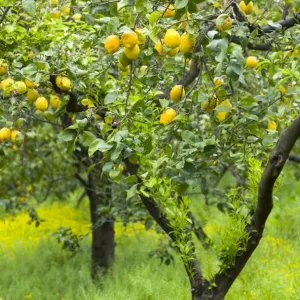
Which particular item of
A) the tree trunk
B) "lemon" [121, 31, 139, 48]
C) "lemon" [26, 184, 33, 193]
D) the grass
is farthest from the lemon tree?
"lemon" [26, 184, 33, 193]

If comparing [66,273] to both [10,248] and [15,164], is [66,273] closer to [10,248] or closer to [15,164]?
[10,248]

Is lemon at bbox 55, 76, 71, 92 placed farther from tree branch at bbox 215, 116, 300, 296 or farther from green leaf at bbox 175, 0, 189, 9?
green leaf at bbox 175, 0, 189, 9

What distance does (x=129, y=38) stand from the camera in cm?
193

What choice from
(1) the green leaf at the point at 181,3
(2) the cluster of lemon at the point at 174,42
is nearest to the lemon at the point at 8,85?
(2) the cluster of lemon at the point at 174,42

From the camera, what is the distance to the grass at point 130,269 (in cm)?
405

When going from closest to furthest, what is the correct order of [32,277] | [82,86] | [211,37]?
[211,37], [82,86], [32,277]

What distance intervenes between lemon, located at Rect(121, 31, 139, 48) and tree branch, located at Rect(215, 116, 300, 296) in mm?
802

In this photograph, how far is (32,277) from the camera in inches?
215

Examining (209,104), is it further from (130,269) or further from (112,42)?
(130,269)

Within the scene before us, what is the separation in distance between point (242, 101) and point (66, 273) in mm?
3664

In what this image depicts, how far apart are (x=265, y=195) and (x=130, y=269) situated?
9.36 feet

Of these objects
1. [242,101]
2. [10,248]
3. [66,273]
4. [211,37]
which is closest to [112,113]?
[242,101]

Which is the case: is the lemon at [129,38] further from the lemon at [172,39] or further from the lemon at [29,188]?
the lemon at [29,188]

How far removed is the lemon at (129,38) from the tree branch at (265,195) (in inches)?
31.6
